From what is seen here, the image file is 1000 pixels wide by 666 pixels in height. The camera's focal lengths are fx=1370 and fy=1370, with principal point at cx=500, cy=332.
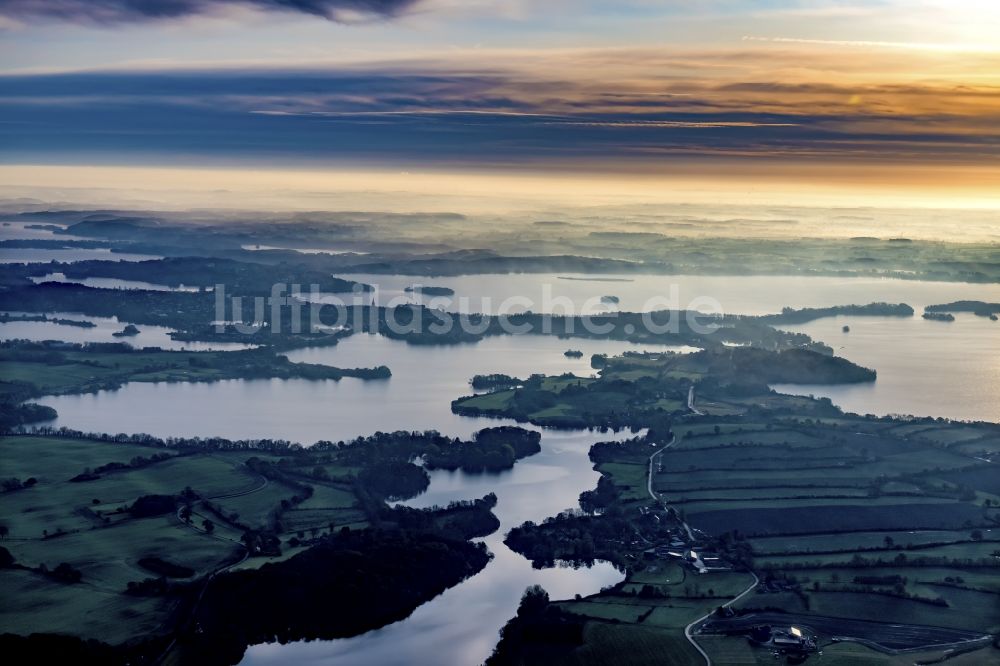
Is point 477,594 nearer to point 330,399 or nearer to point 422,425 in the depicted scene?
point 422,425

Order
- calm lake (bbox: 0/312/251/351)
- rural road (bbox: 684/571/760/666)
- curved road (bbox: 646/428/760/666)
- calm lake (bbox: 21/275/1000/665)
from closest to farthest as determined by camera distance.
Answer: rural road (bbox: 684/571/760/666) < curved road (bbox: 646/428/760/666) < calm lake (bbox: 21/275/1000/665) < calm lake (bbox: 0/312/251/351)

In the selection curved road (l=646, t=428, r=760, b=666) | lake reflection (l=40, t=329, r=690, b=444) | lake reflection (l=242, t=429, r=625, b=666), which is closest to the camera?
curved road (l=646, t=428, r=760, b=666)

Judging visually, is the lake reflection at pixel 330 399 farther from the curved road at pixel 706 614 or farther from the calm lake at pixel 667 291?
the calm lake at pixel 667 291

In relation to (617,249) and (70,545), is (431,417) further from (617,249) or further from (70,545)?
(617,249)

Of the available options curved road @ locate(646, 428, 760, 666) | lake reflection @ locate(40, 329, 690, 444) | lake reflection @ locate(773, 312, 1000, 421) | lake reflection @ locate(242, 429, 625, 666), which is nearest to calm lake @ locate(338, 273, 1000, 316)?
lake reflection @ locate(773, 312, 1000, 421)

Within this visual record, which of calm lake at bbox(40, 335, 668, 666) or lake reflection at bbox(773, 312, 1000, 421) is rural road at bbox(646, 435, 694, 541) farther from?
lake reflection at bbox(773, 312, 1000, 421)

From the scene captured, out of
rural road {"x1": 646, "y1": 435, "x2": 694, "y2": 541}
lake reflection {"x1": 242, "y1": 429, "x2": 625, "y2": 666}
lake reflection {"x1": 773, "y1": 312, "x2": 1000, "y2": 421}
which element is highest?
lake reflection {"x1": 773, "y1": 312, "x2": 1000, "y2": 421}

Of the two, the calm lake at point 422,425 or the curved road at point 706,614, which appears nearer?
the curved road at point 706,614

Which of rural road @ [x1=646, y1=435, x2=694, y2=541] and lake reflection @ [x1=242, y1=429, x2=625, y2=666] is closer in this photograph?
lake reflection @ [x1=242, y1=429, x2=625, y2=666]

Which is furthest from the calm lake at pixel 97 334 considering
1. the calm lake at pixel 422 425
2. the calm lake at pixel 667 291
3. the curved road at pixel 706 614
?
the curved road at pixel 706 614

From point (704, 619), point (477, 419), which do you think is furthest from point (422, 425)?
point (704, 619)

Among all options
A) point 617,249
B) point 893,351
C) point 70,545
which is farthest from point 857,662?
point 617,249

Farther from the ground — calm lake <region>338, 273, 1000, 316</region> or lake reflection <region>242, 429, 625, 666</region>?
calm lake <region>338, 273, 1000, 316</region>
